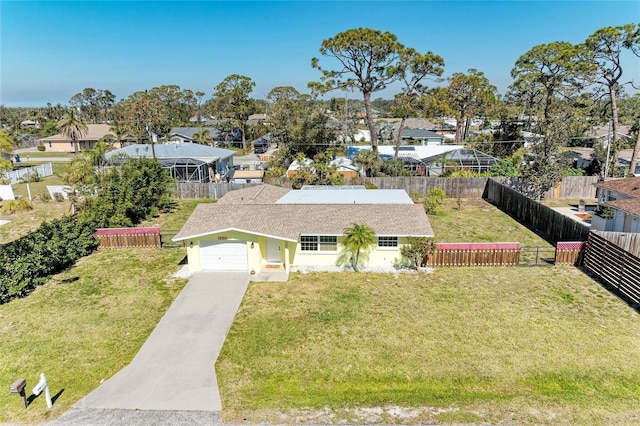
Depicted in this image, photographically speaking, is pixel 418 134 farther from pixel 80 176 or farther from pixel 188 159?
pixel 80 176

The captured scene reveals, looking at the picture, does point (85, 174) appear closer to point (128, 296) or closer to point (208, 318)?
point (128, 296)

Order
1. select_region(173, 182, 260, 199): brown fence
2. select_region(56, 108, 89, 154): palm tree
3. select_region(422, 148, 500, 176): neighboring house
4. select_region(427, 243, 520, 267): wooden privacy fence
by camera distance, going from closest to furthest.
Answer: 1. select_region(427, 243, 520, 267): wooden privacy fence
2. select_region(173, 182, 260, 199): brown fence
3. select_region(422, 148, 500, 176): neighboring house
4. select_region(56, 108, 89, 154): palm tree

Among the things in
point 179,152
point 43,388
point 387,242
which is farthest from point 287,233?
point 179,152

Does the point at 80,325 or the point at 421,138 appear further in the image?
the point at 421,138

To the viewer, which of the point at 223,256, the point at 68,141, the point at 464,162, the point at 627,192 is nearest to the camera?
the point at 223,256

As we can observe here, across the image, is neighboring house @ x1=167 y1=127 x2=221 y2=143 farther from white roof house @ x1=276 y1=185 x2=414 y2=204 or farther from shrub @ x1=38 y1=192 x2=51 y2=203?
Answer: white roof house @ x1=276 y1=185 x2=414 y2=204

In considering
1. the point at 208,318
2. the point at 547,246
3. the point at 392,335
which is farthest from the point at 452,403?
the point at 547,246

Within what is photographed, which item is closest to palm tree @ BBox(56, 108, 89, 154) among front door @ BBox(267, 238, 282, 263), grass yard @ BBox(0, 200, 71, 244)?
grass yard @ BBox(0, 200, 71, 244)
